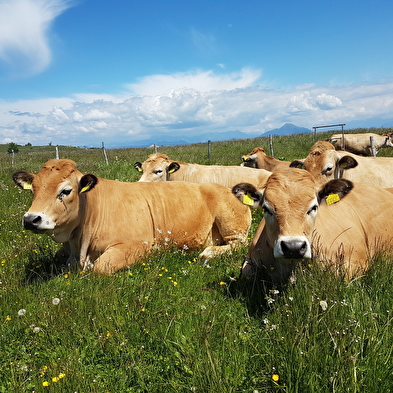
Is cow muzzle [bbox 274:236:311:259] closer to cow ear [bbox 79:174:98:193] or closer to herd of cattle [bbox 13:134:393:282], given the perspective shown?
herd of cattle [bbox 13:134:393:282]

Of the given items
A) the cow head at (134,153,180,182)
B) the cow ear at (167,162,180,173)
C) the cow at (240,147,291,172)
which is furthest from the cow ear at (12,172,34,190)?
the cow at (240,147,291,172)

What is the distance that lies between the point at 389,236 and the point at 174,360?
3.79 meters

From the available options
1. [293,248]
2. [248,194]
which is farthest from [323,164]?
[293,248]

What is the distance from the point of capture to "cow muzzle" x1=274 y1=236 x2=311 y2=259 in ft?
11.2

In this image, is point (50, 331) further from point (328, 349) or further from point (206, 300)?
point (328, 349)

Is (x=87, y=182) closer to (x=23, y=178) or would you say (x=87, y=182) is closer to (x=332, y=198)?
(x=23, y=178)

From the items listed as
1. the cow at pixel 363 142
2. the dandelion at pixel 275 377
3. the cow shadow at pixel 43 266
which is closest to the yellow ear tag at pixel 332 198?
the dandelion at pixel 275 377

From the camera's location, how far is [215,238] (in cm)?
715

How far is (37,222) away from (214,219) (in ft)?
11.3

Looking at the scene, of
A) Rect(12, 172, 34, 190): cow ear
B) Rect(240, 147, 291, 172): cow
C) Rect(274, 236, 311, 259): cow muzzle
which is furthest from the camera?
Rect(240, 147, 291, 172): cow

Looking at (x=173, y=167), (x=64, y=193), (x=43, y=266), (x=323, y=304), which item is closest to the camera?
(x=323, y=304)

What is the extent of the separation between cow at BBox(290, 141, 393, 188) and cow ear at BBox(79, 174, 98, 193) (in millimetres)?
5592

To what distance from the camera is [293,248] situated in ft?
11.2

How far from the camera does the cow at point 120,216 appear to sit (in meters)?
4.95
